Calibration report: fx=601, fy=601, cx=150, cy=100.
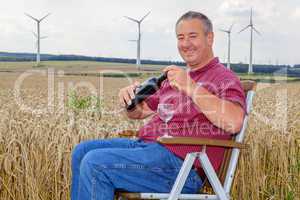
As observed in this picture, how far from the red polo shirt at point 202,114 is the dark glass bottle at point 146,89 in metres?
0.15

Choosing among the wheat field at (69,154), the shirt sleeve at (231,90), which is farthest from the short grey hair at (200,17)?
the wheat field at (69,154)

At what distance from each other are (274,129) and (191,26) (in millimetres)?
2647

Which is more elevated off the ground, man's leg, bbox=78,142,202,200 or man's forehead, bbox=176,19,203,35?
man's forehead, bbox=176,19,203,35

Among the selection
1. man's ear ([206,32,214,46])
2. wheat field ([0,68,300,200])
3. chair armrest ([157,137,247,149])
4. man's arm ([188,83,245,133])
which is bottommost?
wheat field ([0,68,300,200])

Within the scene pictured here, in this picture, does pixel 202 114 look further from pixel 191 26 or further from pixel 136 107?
pixel 136 107

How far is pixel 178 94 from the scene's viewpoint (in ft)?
12.5

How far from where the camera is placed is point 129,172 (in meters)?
3.42

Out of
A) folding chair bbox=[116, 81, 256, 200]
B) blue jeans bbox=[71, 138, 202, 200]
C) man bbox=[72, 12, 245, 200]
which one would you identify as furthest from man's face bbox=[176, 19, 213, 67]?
blue jeans bbox=[71, 138, 202, 200]

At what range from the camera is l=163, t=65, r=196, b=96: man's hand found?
335 centimetres

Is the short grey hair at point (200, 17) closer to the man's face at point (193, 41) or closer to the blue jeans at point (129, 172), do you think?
the man's face at point (193, 41)

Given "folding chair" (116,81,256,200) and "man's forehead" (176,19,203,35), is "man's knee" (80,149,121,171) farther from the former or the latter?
"man's forehead" (176,19,203,35)

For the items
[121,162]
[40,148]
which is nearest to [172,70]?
[121,162]

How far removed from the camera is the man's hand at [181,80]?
11.0ft

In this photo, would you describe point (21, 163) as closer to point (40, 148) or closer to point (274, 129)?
point (40, 148)
